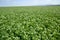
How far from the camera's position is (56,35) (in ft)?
22.0

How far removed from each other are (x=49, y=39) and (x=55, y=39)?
51 cm

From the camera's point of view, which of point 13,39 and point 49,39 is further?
point 49,39

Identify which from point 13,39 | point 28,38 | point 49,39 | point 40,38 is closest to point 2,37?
point 13,39

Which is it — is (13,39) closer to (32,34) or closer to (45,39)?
(32,34)

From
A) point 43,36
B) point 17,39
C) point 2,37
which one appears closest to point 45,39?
point 43,36

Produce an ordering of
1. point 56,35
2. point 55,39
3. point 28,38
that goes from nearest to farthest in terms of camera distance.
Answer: point 28,38 → point 55,39 → point 56,35

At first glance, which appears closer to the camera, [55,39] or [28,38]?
[28,38]

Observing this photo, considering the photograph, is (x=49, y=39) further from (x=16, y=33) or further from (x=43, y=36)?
(x=16, y=33)

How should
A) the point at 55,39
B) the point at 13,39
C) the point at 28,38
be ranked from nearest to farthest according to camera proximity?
the point at 13,39 < the point at 28,38 < the point at 55,39

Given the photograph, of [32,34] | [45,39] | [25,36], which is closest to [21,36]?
[25,36]

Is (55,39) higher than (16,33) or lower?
lower

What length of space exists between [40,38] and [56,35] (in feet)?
5.01

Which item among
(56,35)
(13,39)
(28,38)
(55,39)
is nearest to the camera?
(13,39)

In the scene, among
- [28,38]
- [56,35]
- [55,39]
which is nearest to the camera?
[28,38]
